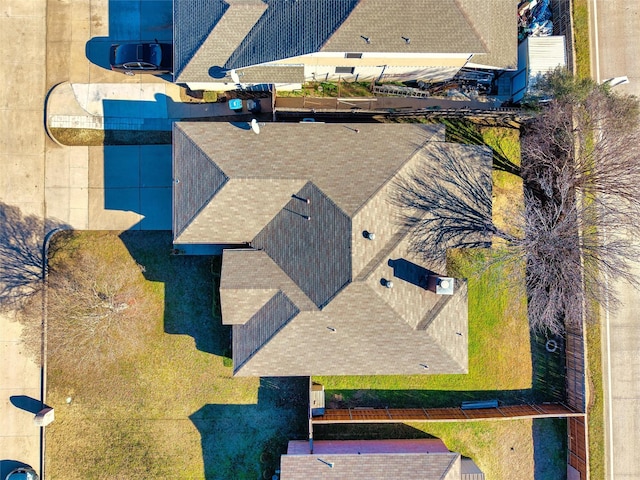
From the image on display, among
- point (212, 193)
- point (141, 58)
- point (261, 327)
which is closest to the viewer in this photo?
point (212, 193)

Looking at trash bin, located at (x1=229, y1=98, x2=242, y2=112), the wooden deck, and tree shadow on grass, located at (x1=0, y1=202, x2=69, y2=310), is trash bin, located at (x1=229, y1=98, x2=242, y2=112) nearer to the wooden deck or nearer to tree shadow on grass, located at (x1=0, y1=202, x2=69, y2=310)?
tree shadow on grass, located at (x1=0, y1=202, x2=69, y2=310)

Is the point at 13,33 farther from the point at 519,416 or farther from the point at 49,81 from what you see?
the point at 519,416

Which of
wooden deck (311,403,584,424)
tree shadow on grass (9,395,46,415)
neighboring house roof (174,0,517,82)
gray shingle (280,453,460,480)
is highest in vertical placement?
neighboring house roof (174,0,517,82)

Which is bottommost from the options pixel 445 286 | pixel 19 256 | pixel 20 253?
pixel 445 286

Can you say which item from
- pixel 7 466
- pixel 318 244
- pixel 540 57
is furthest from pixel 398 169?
pixel 7 466

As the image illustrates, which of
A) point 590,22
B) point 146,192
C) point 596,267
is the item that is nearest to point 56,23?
point 146,192

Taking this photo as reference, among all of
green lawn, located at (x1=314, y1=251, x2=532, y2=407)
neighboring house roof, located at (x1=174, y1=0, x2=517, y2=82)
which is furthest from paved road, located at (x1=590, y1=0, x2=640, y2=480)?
neighboring house roof, located at (x1=174, y1=0, x2=517, y2=82)

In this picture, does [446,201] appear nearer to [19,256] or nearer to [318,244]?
[318,244]
